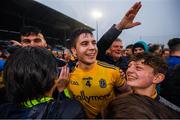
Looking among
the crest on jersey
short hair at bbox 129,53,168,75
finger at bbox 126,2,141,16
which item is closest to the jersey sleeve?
the crest on jersey

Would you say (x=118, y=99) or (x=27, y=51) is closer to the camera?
(x=27, y=51)

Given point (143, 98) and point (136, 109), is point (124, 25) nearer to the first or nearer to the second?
point (143, 98)

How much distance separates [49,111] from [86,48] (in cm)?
147

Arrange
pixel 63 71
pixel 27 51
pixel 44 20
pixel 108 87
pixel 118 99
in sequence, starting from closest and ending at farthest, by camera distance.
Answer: pixel 27 51 < pixel 118 99 < pixel 63 71 < pixel 108 87 < pixel 44 20

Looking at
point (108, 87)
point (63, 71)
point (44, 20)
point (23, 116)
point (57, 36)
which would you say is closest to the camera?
point (23, 116)

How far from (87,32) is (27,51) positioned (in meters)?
1.45

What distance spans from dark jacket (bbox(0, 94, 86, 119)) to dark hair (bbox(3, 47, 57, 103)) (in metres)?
0.07

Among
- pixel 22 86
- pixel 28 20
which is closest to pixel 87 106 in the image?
pixel 22 86

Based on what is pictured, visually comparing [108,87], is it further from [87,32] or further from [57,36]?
[57,36]

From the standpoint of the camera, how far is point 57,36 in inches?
627

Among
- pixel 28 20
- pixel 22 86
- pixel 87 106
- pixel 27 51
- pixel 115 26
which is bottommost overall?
pixel 87 106

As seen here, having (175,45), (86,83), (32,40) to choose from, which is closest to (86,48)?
(86,83)

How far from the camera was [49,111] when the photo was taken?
4.20 feet

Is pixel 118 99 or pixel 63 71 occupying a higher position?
pixel 63 71
